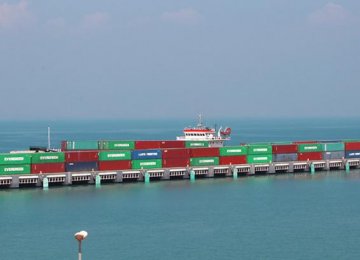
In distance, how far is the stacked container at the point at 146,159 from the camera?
71.9m

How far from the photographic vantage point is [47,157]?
67188mm

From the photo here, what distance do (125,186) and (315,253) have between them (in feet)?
102

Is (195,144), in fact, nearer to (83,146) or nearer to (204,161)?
(204,161)

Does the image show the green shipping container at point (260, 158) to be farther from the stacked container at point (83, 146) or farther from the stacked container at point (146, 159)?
the stacked container at point (83, 146)

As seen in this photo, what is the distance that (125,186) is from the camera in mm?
69125

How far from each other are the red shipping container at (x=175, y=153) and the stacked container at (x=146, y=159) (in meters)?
0.57

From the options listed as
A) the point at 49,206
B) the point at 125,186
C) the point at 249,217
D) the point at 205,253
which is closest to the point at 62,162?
the point at 125,186

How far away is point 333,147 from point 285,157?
21.9 feet

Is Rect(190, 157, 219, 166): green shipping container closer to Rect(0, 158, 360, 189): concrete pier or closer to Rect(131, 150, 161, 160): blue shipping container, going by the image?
Rect(0, 158, 360, 189): concrete pier

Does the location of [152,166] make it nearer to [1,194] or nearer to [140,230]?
[1,194]

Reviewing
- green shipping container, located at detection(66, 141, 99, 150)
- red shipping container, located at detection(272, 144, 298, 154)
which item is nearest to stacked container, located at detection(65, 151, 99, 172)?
green shipping container, located at detection(66, 141, 99, 150)

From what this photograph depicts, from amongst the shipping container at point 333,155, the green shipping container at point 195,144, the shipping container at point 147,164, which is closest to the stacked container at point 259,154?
the green shipping container at point 195,144

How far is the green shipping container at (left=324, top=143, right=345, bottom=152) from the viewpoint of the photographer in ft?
275

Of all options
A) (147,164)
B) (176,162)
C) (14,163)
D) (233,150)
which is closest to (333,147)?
(233,150)
